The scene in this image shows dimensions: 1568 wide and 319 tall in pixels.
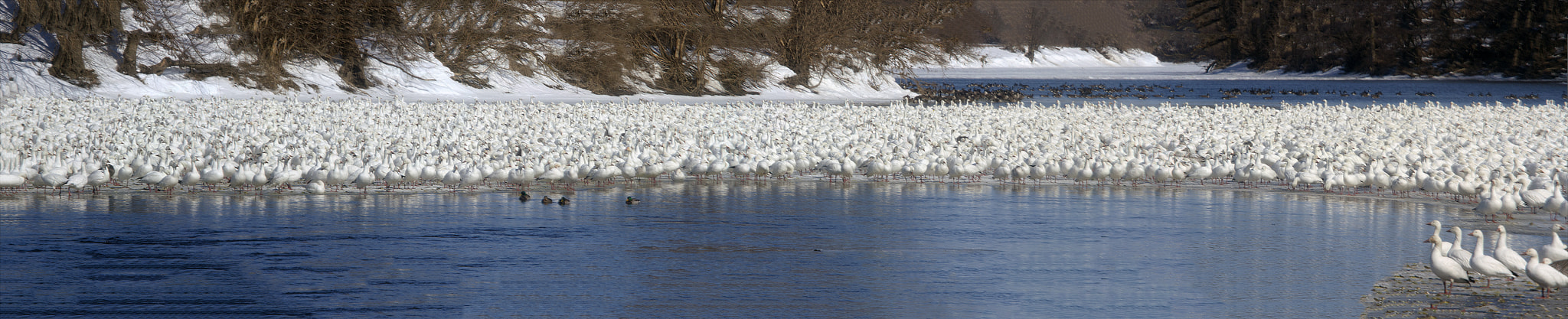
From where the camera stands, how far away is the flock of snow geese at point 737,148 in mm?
14070

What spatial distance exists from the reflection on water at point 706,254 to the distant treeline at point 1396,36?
71.3 metres

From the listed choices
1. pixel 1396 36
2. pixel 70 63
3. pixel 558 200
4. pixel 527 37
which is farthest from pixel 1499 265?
pixel 1396 36

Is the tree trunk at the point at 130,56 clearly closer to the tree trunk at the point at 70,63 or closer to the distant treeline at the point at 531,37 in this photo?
the distant treeline at the point at 531,37

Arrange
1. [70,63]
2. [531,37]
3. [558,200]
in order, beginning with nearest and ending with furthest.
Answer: [558,200]
[70,63]
[531,37]

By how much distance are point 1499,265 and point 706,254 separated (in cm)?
531

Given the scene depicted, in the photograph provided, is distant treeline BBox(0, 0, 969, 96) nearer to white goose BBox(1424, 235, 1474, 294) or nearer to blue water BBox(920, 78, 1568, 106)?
blue water BBox(920, 78, 1568, 106)

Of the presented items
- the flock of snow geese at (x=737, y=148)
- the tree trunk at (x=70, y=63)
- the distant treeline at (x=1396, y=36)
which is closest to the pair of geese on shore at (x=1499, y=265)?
the flock of snow geese at (x=737, y=148)

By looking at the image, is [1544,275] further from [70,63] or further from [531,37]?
[531,37]

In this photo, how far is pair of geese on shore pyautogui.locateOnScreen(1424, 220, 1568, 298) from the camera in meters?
7.74

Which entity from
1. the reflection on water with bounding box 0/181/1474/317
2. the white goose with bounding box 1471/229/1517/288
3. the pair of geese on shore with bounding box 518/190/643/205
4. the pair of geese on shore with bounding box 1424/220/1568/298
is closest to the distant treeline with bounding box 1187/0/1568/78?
the reflection on water with bounding box 0/181/1474/317

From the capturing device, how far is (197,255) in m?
9.52

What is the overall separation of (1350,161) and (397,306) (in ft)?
38.8

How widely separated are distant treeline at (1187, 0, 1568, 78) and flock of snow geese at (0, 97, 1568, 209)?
182 feet

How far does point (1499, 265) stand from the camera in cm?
812
